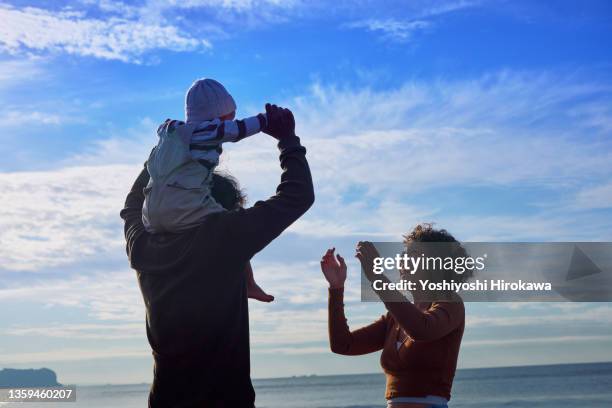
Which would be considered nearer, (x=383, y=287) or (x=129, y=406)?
(x=383, y=287)

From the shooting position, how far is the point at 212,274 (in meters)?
2.34

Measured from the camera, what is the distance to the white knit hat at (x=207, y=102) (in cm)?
249

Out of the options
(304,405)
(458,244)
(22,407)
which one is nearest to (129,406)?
(304,405)

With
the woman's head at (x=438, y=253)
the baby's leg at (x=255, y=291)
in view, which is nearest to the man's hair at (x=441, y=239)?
the woman's head at (x=438, y=253)

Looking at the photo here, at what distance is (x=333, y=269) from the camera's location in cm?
353

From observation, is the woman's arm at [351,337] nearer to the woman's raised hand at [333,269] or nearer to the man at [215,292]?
the woman's raised hand at [333,269]

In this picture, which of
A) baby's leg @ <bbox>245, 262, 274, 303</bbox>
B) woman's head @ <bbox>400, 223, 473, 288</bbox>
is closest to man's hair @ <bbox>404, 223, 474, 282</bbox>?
woman's head @ <bbox>400, 223, 473, 288</bbox>

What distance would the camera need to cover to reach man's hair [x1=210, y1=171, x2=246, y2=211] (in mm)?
2570

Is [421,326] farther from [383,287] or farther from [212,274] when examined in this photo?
[212,274]

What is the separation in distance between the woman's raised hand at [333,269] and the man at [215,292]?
3.51ft

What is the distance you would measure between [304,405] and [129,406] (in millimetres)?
11014

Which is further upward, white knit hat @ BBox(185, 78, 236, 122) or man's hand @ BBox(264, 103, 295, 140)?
white knit hat @ BBox(185, 78, 236, 122)

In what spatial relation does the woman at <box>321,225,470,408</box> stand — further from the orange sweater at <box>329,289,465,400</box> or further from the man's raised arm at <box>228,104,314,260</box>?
the man's raised arm at <box>228,104,314,260</box>

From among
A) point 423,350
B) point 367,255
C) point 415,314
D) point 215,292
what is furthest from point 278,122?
point 423,350
